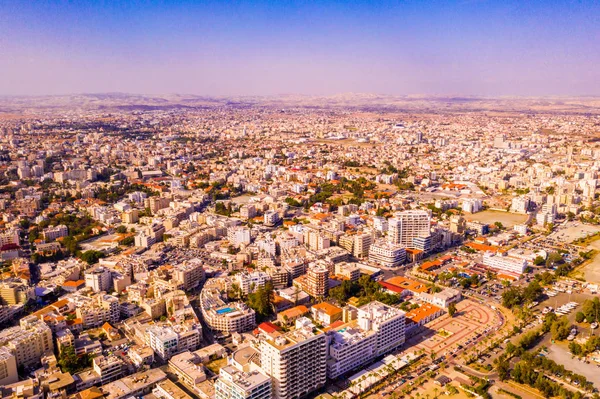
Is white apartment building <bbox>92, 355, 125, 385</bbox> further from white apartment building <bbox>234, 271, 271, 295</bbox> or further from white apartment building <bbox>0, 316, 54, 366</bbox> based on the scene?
white apartment building <bbox>234, 271, 271, 295</bbox>

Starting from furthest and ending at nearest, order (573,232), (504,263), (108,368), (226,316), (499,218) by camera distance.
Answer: (499,218) < (573,232) < (504,263) < (226,316) < (108,368)

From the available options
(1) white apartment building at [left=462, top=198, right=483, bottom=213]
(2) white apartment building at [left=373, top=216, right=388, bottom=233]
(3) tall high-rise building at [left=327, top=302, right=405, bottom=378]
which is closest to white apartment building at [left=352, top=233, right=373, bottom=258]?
(2) white apartment building at [left=373, top=216, right=388, bottom=233]

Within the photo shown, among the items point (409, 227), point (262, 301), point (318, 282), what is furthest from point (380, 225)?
point (262, 301)

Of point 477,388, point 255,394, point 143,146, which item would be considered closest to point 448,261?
point 477,388

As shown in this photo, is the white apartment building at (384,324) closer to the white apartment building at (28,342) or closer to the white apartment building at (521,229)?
the white apartment building at (28,342)

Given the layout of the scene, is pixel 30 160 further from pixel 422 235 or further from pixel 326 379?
pixel 326 379

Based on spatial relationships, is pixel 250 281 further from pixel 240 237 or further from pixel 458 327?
pixel 458 327

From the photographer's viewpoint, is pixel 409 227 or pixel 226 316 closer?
pixel 226 316

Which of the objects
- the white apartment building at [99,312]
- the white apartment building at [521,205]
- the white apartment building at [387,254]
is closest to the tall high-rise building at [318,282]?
the white apartment building at [387,254]
